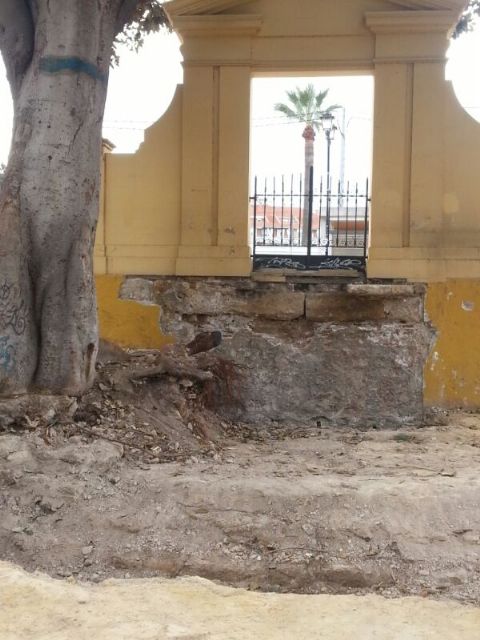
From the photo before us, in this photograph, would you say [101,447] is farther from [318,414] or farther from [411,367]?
[411,367]

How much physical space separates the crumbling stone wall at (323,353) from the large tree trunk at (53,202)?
2136 millimetres

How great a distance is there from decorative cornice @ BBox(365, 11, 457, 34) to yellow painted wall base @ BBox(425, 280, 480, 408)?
2536mm

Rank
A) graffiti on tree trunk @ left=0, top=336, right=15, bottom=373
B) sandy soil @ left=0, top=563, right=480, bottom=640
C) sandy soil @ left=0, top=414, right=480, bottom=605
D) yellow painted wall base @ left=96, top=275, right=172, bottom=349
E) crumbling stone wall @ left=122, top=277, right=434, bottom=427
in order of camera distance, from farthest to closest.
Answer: yellow painted wall base @ left=96, top=275, right=172, bottom=349, crumbling stone wall @ left=122, top=277, right=434, bottom=427, graffiti on tree trunk @ left=0, top=336, right=15, bottom=373, sandy soil @ left=0, top=414, right=480, bottom=605, sandy soil @ left=0, top=563, right=480, bottom=640

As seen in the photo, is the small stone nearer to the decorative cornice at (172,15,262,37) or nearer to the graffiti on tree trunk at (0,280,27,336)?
the graffiti on tree trunk at (0,280,27,336)

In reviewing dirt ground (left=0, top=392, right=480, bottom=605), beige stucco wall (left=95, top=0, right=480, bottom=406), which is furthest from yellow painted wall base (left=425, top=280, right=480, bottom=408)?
dirt ground (left=0, top=392, right=480, bottom=605)

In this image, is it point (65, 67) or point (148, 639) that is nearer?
point (148, 639)

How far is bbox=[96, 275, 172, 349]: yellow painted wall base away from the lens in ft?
22.5

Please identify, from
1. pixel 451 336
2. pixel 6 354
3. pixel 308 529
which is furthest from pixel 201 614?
pixel 451 336

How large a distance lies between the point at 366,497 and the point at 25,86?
12.4ft

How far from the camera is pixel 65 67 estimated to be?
4.77 meters

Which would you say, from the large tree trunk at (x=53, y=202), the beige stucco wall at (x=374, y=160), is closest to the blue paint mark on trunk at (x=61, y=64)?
the large tree trunk at (x=53, y=202)

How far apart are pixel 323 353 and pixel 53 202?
310 centimetres

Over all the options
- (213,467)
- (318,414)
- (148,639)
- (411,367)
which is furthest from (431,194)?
(148,639)

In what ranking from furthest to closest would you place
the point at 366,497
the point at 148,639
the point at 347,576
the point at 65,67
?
the point at 65,67 → the point at 366,497 → the point at 347,576 → the point at 148,639
